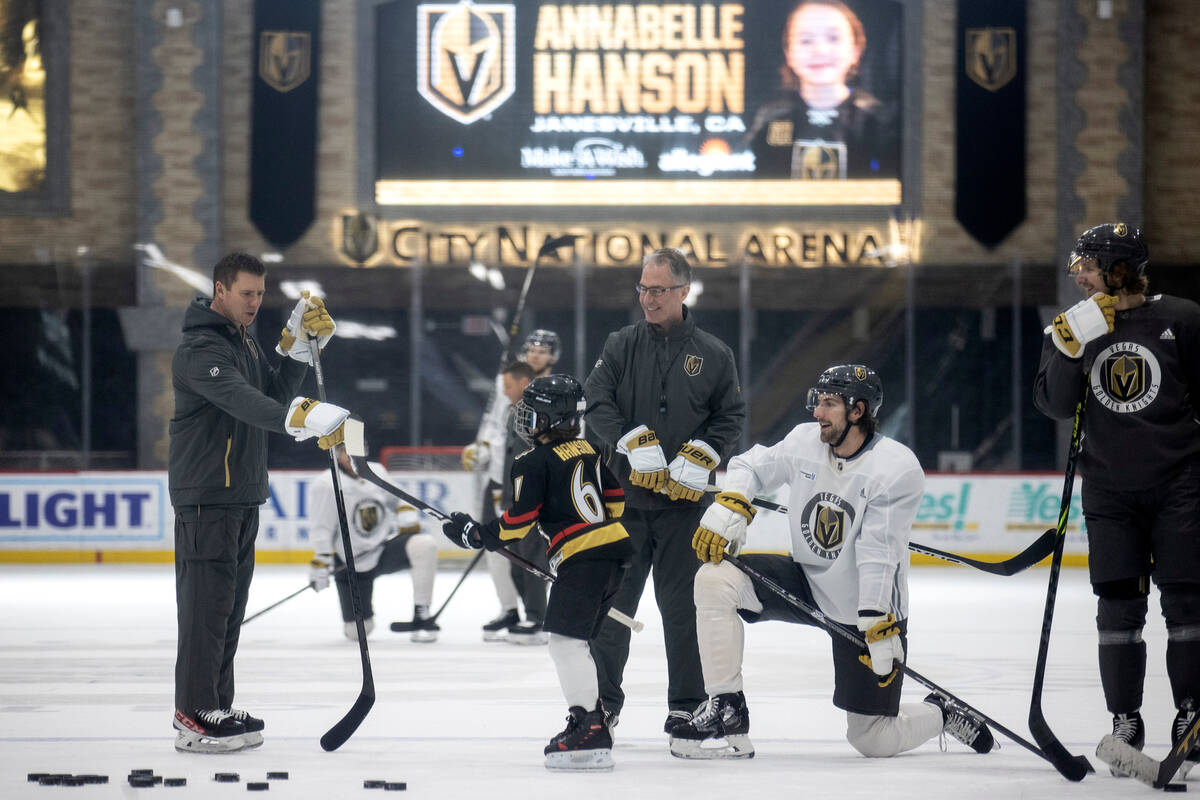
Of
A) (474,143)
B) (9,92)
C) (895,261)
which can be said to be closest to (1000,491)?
(895,261)

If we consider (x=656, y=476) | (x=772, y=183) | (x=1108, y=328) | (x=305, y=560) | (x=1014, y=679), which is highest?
(x=772, y=183)

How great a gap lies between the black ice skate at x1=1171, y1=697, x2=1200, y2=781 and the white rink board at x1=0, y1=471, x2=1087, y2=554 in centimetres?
812

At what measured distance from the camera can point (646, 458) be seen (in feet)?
15.0

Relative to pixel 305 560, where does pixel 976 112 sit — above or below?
above

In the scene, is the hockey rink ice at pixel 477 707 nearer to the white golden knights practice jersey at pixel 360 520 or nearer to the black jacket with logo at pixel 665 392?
the white golden knights practice jersey at pixel 360 520

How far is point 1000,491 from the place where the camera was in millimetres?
12367

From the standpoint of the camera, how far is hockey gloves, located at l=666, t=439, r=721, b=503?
4.58 m

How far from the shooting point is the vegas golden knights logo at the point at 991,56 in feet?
55.5

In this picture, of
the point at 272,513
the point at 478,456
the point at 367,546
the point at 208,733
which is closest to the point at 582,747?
the point at 208,733

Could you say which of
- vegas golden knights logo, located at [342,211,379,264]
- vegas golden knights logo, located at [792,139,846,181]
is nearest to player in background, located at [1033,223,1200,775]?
vegas golden knights logo, located at [792,139,846,181]

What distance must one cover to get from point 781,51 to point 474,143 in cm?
364

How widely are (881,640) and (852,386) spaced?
76cm

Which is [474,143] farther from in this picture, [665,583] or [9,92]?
[665,583]

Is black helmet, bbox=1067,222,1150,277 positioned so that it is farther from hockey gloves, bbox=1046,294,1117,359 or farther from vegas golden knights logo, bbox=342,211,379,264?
vegas golden knights logo, bbox=342,211,379,264
